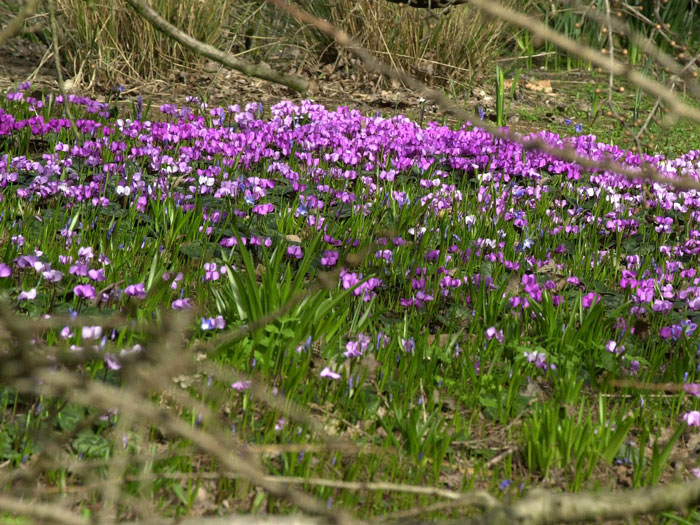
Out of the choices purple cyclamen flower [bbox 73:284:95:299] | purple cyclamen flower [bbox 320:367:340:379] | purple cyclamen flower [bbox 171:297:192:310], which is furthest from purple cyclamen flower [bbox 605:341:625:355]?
purple cyclamen flower [bbox 73:284:95:299]

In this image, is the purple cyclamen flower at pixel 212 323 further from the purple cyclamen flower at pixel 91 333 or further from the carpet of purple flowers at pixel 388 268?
the purple cyclamen flower at pixel 91 333

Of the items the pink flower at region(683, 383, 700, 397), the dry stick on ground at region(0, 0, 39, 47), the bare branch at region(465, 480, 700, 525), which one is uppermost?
the dry stick on ground at region(0, 0, 39, 47)

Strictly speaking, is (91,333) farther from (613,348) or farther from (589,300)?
(589,300)

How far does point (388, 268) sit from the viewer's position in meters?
3.82

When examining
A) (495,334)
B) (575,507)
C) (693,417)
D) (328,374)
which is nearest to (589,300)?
(495,334)

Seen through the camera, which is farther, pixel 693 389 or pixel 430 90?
pixel 693 389

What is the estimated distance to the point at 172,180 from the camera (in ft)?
15.9

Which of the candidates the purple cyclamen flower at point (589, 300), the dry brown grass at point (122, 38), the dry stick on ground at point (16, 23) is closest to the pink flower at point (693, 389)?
the purple cyclamen flower at point (589, 300)

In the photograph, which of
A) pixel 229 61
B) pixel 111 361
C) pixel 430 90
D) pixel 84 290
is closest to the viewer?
pixel 430 90

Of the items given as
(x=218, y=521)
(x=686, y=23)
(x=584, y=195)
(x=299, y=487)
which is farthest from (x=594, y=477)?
(x=686, y=23)

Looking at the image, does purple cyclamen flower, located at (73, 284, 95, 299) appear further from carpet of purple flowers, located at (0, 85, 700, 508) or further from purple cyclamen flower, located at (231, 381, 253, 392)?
purple cyclamen flower, located at (231, 381, 253, 392)

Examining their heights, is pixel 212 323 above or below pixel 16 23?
below

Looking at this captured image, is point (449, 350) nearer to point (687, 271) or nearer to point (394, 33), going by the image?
point (687, 271)

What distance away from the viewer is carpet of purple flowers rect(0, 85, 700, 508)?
8.99ft
